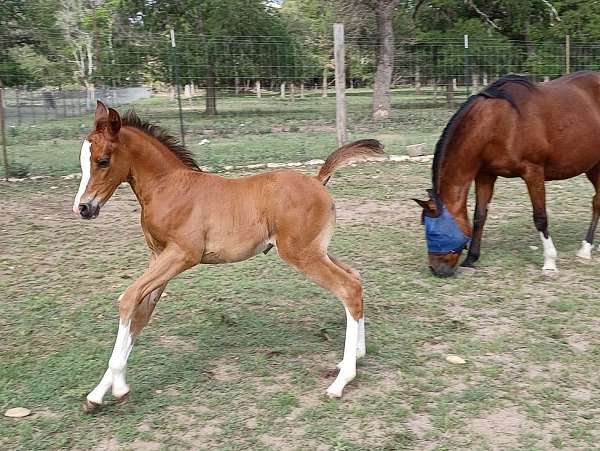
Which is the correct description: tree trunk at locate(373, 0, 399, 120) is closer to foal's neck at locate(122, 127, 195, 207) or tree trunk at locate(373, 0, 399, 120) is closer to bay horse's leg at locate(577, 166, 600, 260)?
bay horse's leg at locate(577, 166, 600, 260)

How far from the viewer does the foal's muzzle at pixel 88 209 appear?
3426mm

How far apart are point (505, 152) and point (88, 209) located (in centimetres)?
372

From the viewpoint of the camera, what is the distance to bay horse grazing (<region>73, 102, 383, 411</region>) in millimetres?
3533

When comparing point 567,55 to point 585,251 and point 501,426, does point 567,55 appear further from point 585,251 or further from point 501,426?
point 501,426

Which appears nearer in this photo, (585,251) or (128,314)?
(128,314)

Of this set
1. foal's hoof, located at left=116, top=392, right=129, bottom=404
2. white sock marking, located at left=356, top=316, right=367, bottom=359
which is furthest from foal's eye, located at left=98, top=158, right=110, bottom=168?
white sock marking, located at left=356, top=316, right=367, bottom=359

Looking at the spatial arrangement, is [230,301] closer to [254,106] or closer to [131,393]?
[131,393]

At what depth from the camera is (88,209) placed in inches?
136

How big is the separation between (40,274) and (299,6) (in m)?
47.0

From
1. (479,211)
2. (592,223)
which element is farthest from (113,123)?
(592,223)

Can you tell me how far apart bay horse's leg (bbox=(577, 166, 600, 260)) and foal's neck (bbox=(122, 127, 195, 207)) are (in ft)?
13.5

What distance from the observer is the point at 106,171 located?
3.50 metres

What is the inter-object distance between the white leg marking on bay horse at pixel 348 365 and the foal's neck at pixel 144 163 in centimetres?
137

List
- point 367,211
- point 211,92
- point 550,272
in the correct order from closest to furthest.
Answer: point 550,272, point 367,211, point 211,92
